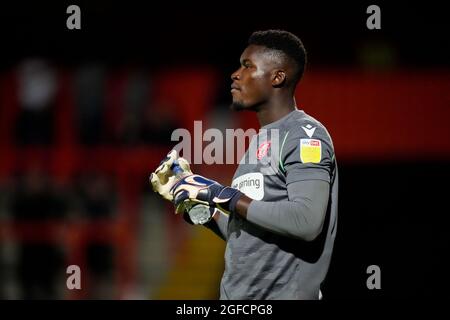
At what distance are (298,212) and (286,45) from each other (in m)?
0.93

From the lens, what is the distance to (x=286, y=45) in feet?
12.9

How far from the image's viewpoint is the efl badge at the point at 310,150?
3.52 m

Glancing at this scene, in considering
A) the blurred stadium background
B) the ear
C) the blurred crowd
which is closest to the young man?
the ear

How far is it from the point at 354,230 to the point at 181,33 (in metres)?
3.66

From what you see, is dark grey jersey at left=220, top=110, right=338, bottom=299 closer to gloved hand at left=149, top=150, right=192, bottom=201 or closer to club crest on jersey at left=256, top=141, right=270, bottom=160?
club crest on jersey at left=256, top=141, right=270, bottom=160

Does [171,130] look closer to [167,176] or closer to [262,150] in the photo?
[167,176]

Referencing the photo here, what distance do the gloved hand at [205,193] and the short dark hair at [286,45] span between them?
719mm

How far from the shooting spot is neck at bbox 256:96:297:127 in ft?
12.7

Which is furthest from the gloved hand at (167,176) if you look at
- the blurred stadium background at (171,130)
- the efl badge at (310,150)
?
the blurred stadium background at (171,130)
